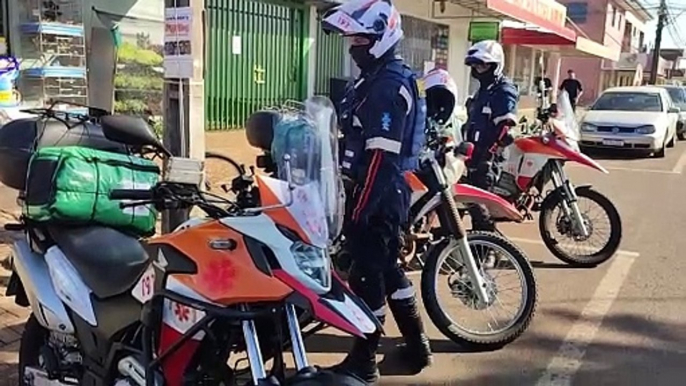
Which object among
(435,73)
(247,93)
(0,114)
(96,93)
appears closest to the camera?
(435,73)

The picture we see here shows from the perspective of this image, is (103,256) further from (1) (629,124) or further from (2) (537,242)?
(1) (629,124)

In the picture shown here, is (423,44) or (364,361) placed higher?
(423,44)

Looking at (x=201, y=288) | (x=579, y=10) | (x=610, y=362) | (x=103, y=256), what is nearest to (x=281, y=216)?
(x=201, y=288)

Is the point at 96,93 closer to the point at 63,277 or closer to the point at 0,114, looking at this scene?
the point at 0,114

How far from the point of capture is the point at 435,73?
548 cm

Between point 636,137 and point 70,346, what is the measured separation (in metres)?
14.1

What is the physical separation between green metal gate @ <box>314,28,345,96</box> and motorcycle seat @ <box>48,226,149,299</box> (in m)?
12.3

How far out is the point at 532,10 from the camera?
20.1 metres

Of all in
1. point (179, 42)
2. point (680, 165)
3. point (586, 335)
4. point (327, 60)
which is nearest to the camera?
point (179, 42)

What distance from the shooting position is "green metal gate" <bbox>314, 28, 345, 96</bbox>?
600 inches

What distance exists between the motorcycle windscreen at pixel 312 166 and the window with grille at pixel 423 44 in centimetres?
1537

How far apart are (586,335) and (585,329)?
111mm

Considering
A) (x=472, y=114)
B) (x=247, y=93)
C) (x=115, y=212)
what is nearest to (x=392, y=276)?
(x=115, y=212)

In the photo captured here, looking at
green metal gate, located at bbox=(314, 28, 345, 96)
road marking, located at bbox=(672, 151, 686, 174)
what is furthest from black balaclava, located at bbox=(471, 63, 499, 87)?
green metal gate, located at bbox=(314, 28, 345, 96)
